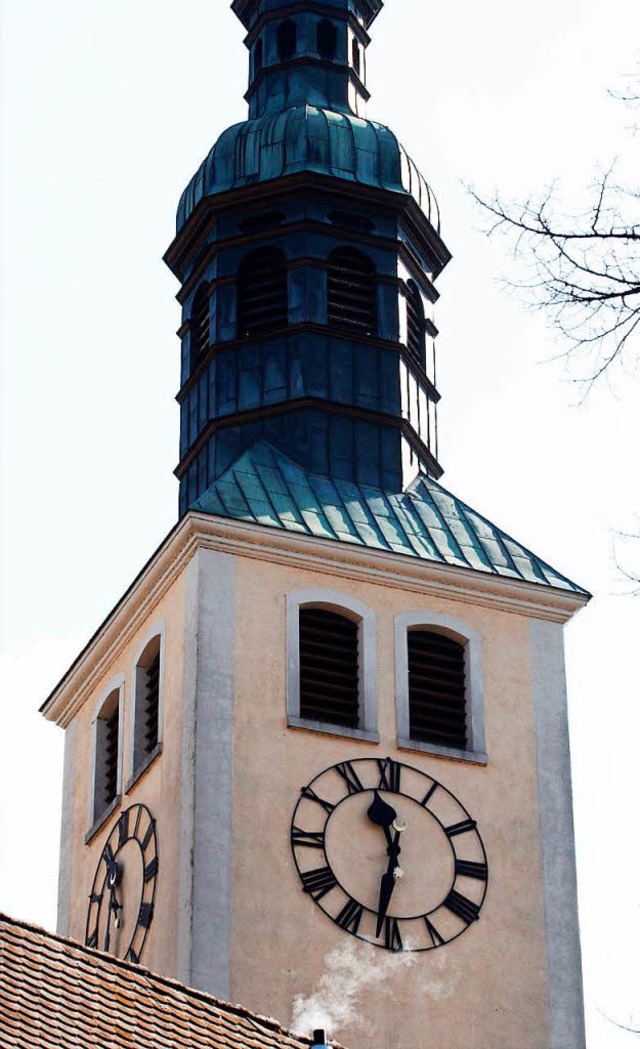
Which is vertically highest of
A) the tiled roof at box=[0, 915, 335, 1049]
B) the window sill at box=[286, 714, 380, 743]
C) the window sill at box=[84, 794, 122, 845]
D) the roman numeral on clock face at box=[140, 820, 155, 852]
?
the window sill at box=[84, 794, 122, 845]

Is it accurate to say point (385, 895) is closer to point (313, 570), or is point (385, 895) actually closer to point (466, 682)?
point (466, 682)

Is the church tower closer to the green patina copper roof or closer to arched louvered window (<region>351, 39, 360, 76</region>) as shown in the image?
the green patina copper roof

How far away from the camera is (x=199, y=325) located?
100 feet

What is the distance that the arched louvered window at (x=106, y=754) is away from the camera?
93.4ft

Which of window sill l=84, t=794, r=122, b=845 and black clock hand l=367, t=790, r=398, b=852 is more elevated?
window sill l=84, t=794, r=122, b=845

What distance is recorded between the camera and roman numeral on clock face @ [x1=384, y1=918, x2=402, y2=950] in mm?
25156

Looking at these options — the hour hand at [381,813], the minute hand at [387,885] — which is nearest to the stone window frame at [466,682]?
the hour hand at [381,813]

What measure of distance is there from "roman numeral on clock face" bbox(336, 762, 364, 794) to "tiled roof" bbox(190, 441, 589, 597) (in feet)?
7.94

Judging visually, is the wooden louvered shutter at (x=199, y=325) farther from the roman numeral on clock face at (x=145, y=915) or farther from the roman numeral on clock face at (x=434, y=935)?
the roman numeral on clock face at (x=434, y=935)

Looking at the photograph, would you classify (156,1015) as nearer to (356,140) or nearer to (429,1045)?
(429,1045)

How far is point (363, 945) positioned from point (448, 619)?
3.80 m

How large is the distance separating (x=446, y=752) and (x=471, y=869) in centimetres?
116

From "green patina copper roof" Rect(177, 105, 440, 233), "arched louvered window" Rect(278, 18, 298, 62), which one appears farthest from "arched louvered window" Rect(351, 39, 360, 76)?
"green patina copper roof" Rect(177, 105, 440, 233)

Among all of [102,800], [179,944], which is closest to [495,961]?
[179,944]
